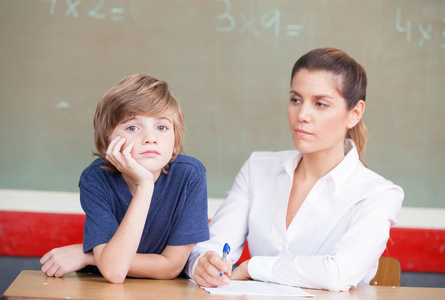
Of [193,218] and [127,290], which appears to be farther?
[193,218]

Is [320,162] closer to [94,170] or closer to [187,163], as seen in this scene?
[187,163]

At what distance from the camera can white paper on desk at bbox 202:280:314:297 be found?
131 centimetres

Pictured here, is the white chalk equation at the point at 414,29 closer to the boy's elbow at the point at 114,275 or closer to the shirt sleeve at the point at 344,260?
the shirt sleeve at the point at 344,260

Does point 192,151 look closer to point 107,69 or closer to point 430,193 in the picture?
point 107,69

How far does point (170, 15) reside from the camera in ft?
8.70

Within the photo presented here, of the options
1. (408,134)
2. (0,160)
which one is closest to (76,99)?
(0,160)

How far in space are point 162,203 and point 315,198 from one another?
0.52 meters

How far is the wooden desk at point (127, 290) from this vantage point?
119 cm

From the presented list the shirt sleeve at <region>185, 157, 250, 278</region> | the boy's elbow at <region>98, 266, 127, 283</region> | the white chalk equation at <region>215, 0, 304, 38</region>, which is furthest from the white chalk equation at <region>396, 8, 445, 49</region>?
the boy's elbow at <region>98, 266, 127, 283</region>

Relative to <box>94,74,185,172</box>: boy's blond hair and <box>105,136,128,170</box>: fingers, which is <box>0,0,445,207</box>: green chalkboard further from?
<box>105,136,128,170</box>: fingers

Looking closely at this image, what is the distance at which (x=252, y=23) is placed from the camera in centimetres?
266

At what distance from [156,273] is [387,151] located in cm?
163

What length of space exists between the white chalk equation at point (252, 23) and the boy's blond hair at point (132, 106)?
1.15 metres

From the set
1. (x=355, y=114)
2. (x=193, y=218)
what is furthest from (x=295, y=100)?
(x=193, y=218)
